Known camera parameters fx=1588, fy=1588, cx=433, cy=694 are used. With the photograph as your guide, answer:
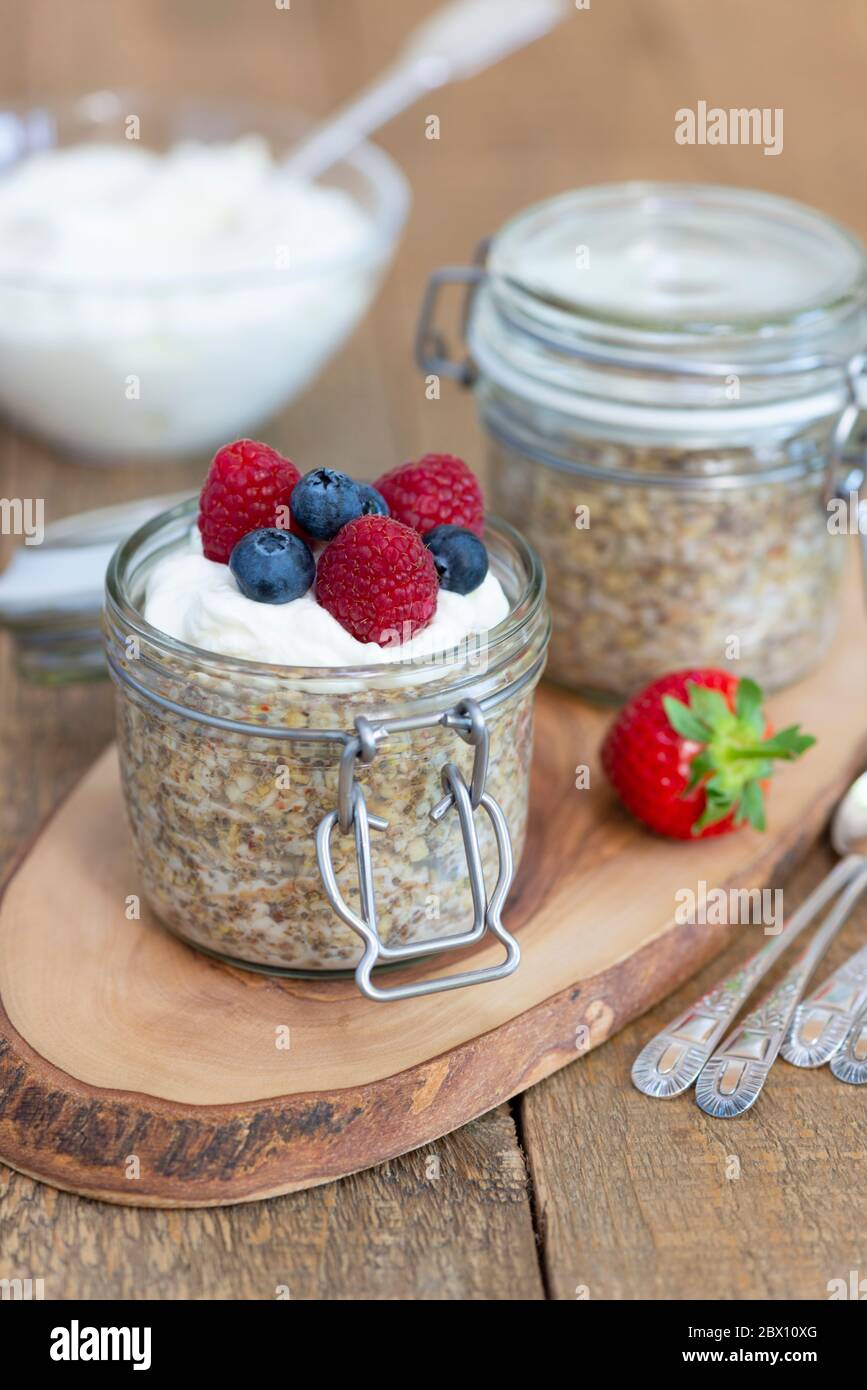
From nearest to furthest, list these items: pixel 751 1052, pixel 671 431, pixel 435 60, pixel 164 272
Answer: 1. pixel 751 1052
2. pixel 671 431
3. pixel 164 272
4. pixel 435 60

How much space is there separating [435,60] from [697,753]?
1213 mm

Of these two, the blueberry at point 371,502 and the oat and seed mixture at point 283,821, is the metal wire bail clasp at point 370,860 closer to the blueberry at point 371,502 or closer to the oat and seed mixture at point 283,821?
the oat and seed mixture at point 283,821

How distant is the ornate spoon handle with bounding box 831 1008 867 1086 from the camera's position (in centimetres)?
114

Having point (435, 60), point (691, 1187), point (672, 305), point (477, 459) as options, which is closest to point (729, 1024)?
point (691, 1187)

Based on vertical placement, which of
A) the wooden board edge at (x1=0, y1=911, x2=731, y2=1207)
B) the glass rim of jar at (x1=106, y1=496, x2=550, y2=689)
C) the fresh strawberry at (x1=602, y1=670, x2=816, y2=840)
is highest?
the glass rim of jar at (x1=106, y1=496, x2=550, y2=689)

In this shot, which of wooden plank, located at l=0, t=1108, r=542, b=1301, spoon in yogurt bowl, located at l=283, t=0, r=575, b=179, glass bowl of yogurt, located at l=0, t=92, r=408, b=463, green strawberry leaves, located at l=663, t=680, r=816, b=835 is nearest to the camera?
wooden plank, located at l=0, t=1108, r=542, b=1301

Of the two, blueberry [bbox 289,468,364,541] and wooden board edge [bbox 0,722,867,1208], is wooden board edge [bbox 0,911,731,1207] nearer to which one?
wooden board edge [bbox 0,722,867,1208]

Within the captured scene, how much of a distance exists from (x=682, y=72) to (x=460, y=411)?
4.18ft

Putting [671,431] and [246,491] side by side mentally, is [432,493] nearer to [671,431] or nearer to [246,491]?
[246,491]

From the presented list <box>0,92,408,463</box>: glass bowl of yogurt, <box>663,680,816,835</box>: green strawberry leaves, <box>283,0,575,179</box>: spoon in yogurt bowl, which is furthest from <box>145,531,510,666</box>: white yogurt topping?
<box>283,0,575,179</box>: spoon in yogurt bowl

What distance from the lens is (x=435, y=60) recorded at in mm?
2096

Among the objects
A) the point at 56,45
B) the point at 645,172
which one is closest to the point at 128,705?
the point at 645,172

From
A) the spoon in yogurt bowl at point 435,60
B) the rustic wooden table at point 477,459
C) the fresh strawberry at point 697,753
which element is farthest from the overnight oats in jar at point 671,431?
the spoon in yogurt bowl at point 435,60
